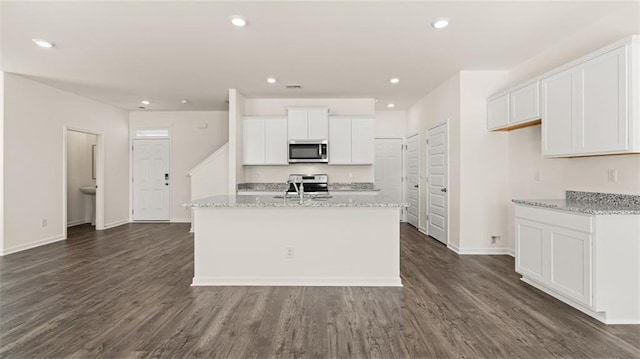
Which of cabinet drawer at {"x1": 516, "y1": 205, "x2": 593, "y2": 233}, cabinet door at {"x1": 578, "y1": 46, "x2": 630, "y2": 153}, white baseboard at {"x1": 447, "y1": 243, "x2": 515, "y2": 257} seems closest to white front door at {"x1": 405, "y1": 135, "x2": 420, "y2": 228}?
white baseboard at {"x1": 447, "y1": 243, "x2": 515, "y2": 257}

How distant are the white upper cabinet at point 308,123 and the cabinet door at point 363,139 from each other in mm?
544

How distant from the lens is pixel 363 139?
6113 mm

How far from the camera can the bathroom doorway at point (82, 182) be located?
22.0ft

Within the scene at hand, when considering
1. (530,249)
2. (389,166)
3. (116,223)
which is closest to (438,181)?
(389,166)

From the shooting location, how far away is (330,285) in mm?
3389

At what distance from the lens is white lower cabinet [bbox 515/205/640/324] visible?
8.32 ft

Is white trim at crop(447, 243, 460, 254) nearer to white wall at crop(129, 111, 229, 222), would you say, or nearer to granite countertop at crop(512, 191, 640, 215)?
granite countertop at crop(512, 191, 640, 215)

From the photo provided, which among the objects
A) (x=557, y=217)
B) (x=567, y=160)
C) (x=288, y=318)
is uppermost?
(x=567, y=160)

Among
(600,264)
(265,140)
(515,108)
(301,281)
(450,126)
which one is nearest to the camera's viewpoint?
(600,264)

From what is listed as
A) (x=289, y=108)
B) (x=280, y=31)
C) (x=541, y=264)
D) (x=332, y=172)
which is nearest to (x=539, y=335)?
(x=541, y=264)

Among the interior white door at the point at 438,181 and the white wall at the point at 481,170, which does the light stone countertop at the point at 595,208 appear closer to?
the white wall at the point at 481,170

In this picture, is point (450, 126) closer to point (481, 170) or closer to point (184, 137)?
point (481, 170)

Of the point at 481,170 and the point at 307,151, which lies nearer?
the point at 481,170

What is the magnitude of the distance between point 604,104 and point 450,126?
2293mm
